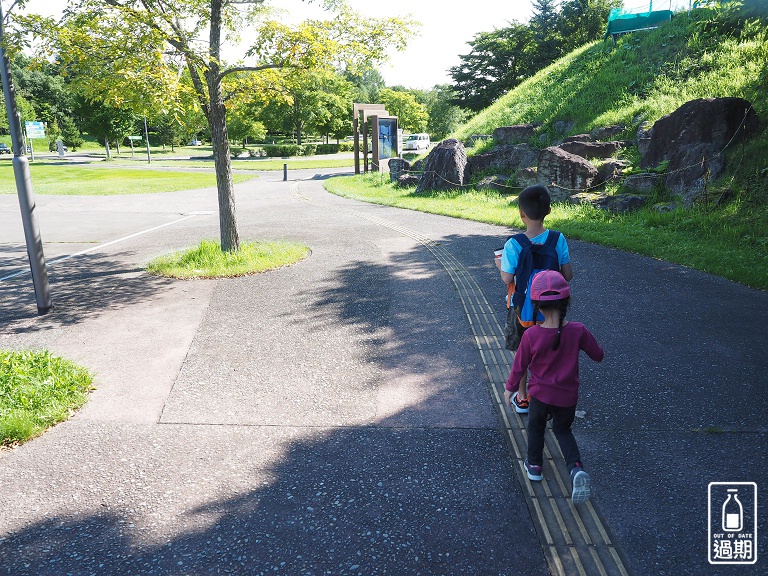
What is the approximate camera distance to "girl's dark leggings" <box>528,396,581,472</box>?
3.31 metres

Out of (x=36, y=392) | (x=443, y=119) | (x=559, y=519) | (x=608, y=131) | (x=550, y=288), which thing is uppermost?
(x=443, y=119)

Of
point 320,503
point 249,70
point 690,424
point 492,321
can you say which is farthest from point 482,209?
point 320,503

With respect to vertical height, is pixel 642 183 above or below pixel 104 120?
below

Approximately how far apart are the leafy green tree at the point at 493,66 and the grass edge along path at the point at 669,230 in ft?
123

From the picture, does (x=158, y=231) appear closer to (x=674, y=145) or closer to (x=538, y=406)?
(x=538, y=406)

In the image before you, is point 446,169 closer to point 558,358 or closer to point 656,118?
point 656,118

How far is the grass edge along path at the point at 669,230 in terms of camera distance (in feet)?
28.7

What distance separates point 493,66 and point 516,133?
3304 cm

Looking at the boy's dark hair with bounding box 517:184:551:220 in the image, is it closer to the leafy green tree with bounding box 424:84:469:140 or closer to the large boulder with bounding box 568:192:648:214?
the large boulder with bounding box 568:192:648:214

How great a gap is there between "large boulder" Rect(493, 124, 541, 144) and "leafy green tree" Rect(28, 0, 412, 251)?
1412cm

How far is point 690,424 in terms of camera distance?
4.17 m

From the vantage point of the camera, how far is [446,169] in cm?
2009

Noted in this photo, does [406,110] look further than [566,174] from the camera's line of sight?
Yes

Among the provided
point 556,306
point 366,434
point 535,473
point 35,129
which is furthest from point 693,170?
point 35,129
